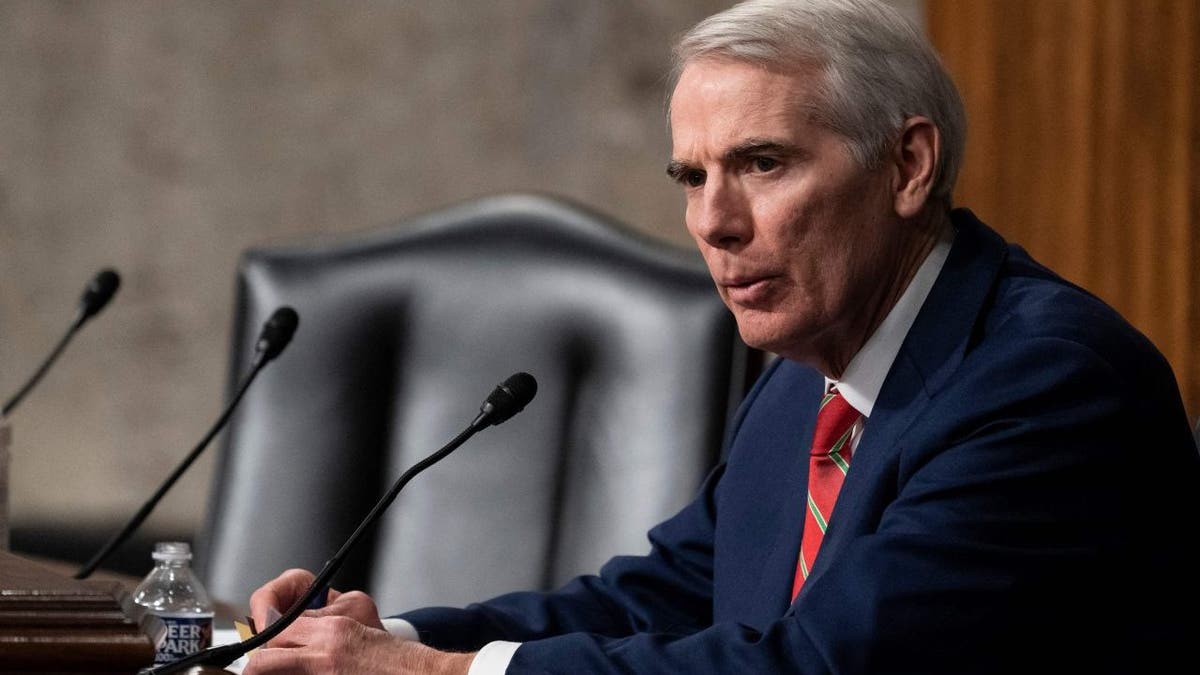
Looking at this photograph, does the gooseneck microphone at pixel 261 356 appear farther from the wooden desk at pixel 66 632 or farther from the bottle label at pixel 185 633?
the wooden desk at pixel 66 632

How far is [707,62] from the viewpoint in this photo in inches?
73.0

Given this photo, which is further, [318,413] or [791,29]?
[318,413]

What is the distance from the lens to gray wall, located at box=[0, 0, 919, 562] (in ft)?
14.6

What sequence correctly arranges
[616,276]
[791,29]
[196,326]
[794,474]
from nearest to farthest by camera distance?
[791,29] < [794,474] < [616,276] < [196,326]

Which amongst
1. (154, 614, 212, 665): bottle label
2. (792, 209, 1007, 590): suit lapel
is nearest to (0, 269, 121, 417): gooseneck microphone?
(154, 614, 212, 665): bottle label

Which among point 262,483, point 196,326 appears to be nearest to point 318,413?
point 262,483

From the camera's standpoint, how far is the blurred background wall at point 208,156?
176 inches

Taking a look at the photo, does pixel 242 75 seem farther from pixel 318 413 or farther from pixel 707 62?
pixel 707 62

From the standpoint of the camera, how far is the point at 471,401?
2.65m

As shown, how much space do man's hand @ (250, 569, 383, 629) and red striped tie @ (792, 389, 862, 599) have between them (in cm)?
47

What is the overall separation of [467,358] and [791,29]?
1021 millimetres

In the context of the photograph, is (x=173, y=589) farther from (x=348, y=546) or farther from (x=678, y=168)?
(x=678, y=168)

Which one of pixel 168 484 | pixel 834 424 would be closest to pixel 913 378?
pixel 834 424

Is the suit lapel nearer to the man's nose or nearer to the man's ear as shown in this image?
the man's ear
